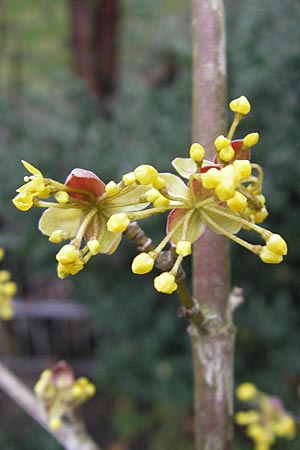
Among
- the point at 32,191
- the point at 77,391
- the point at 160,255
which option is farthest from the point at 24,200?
the point at 77,391

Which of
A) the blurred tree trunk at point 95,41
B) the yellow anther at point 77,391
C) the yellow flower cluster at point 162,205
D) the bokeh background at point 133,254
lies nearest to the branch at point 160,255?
the yellow flower cluster at point 162,205

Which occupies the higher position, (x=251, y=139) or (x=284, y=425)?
(x=251, y=139)

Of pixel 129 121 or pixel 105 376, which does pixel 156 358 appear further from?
pixel 129 121

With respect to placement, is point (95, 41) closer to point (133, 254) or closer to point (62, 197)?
point (133, 254)

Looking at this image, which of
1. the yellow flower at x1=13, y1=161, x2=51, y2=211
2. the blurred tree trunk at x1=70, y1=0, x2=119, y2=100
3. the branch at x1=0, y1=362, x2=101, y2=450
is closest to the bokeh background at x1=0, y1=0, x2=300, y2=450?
the blurred tree trunk at x1=70, y1=0, x2=119, y2=100

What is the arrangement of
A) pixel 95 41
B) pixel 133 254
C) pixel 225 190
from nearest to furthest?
1. pixel 225 190
2. pixel 133 254
3. pixel 95 41

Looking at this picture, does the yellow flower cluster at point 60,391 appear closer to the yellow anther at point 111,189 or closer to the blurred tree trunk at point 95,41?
the yellow anther at point 111,189

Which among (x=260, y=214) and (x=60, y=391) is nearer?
(x=260, y=214)
